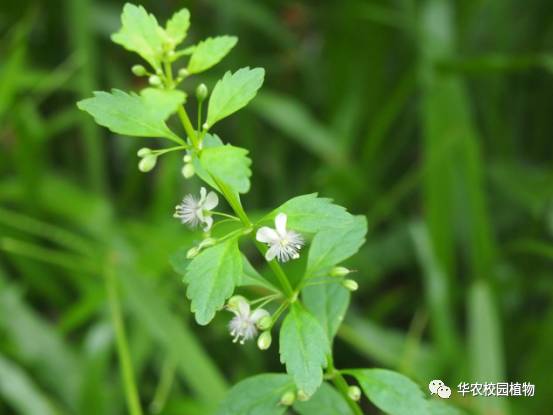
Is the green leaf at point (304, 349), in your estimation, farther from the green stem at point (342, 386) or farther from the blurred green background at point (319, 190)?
the blurred green background at point (319, 190)

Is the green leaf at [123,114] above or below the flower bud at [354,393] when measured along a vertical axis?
above

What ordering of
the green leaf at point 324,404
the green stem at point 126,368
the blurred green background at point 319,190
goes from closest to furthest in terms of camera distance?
Answer: 1. the green leaf at point 324,404
2. the green stem at point 126,368
3. the blurred green background at point 319,190

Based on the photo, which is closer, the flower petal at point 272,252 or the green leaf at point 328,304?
the flower petal at point 272,252

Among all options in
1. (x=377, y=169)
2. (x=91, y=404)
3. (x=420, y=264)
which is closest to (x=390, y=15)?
(x=377, y=169)

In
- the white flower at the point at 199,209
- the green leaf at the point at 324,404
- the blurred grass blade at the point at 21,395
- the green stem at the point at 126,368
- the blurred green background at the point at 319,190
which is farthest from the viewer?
the blurred green background at the point at 319,190

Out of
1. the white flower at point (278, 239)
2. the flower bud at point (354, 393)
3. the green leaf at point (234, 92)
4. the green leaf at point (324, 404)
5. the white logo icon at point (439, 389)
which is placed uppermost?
the green leaf at point (234, 92)

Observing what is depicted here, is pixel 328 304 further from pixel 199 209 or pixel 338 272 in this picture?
pixel 199 209

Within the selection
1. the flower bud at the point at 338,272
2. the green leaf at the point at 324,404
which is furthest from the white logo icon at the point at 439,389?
the flower bud at the point at 338,272

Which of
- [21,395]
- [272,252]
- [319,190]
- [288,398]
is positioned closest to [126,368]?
[21,395]
